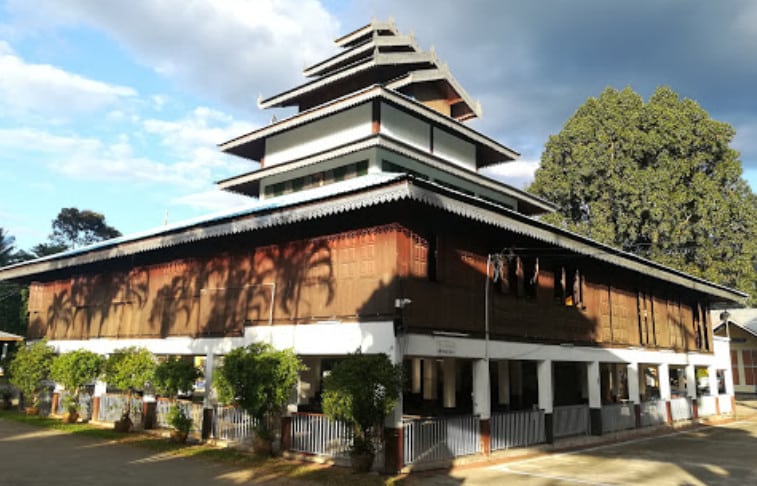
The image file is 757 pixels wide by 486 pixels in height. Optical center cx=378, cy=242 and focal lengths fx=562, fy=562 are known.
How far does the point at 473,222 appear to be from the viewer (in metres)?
17.7

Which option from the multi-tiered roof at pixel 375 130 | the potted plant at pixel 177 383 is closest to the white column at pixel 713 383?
the multi-tiered roof at pixel 375 130

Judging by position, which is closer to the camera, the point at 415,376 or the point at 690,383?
the point at 415,376

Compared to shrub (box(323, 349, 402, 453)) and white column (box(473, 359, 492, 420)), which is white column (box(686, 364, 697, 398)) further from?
shrub (box(323, 349, 402, 453))

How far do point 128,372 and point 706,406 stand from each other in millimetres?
29358

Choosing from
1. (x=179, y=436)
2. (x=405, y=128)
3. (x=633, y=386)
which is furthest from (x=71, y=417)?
(x=633, y=386)

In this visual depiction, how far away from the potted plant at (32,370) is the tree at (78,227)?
A: 6180 centimetres

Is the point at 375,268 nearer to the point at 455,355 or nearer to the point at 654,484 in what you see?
the point at 455,355

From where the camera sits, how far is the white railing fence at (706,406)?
3025 centimetres

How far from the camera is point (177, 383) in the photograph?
1912 cm

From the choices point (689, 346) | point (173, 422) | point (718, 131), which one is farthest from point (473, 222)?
point (718, 131)

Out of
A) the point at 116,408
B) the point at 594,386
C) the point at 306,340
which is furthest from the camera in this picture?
the point at 116,408

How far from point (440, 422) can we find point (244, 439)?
663 cm

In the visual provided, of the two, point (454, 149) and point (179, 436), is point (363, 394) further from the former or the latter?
point (454, 149)

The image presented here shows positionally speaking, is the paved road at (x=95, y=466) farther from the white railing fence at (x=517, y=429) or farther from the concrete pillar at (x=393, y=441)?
the white railing fence at (x=517, y=429)
